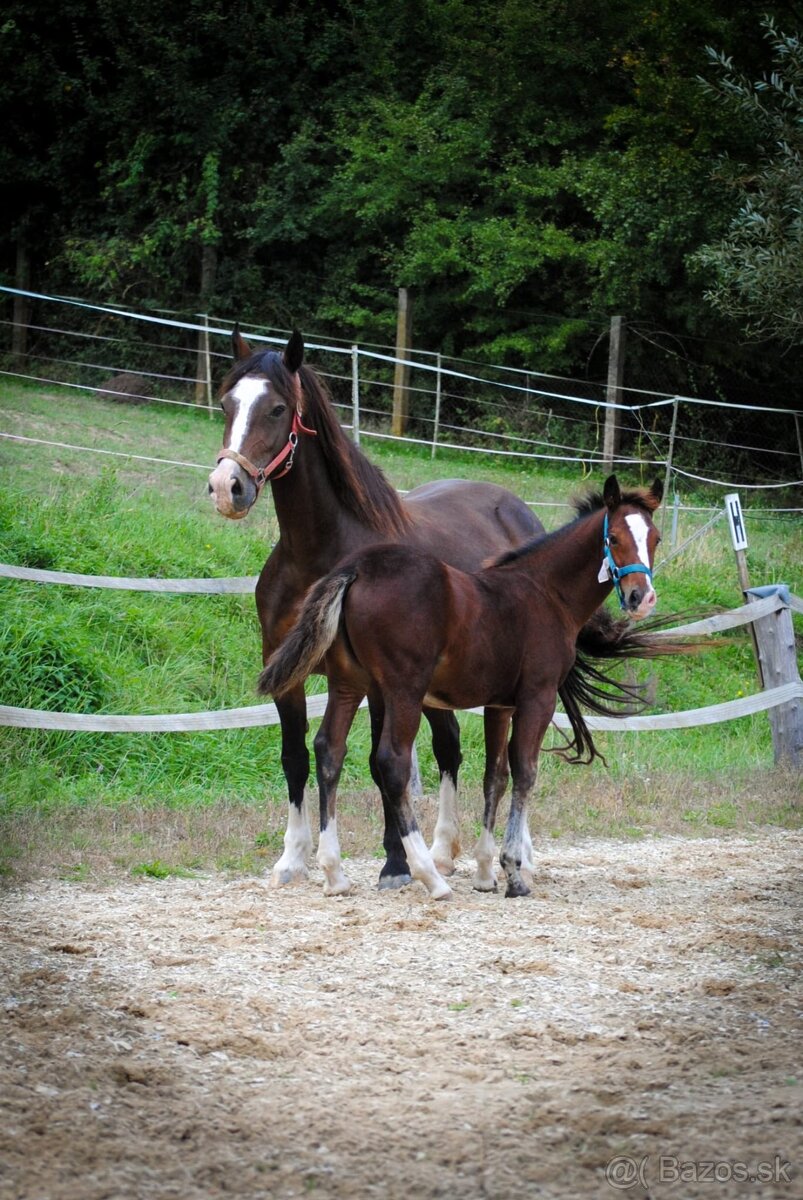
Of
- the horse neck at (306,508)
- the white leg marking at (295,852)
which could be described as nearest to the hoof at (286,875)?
the white leg marking at (295,852)

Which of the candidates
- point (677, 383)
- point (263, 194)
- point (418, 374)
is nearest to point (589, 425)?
point (677, 383)

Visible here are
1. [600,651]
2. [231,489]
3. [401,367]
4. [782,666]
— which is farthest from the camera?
[401,367]

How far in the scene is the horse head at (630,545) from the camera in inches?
224

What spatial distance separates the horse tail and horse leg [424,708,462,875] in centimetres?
124

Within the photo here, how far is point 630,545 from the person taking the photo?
5.79m

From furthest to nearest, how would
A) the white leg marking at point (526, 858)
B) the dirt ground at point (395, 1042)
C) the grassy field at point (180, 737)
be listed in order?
the grassy field at point (180, 737), the white leg marking at point (526, 858), the dirt ground at point (395, 1042)

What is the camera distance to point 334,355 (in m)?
23.8

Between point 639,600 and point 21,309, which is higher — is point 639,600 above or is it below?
below

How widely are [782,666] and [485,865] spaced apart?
4.17 meters

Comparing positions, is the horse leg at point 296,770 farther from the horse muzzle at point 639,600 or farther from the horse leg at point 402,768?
the horse muzzle at point 639,600

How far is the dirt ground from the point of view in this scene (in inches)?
108

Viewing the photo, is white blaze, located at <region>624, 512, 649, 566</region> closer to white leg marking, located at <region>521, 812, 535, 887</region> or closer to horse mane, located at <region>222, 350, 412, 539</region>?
horse mane, located at <region>222, 350, 412, 539</region>

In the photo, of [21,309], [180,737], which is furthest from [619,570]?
[21,309]

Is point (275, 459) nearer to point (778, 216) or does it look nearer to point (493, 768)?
point (493, 768)
